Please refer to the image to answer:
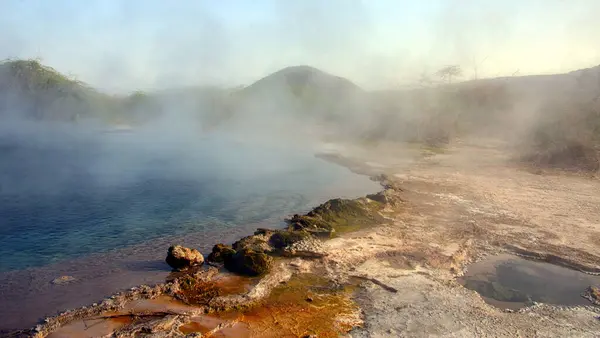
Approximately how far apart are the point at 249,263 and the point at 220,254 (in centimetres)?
88

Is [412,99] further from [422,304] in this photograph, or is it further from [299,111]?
[422,304]

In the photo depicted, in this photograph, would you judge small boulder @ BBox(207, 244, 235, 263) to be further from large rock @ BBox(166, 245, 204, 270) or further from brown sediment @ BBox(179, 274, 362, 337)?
brown sediment @ BBox(179, 274, 362, 337)

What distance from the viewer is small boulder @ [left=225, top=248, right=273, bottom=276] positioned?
7711 millimetres

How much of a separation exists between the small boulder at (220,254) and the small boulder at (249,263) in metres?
0.17

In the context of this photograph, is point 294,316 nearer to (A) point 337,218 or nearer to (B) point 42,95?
(A) point 337,218

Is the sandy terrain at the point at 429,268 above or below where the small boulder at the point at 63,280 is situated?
below

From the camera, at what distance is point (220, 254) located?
8.37 m

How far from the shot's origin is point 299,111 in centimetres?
3600

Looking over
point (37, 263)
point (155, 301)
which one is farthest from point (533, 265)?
point (37, 263)

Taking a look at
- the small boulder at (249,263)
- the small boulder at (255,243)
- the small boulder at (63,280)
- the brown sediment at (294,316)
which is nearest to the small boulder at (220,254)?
the small boulder at (249,263)

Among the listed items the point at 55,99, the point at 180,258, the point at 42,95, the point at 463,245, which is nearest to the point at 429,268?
the point at 463,245

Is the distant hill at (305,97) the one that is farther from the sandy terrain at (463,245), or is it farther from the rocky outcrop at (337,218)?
the rocky outcrop at (337,218)

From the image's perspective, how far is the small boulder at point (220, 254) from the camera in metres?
8.23

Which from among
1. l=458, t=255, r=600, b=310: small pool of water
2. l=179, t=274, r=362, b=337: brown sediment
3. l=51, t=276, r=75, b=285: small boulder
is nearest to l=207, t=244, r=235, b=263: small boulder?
l=179, t=274, r=362, b=337: brown sediment
